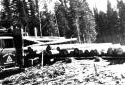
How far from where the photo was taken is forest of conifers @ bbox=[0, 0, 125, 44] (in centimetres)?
4028

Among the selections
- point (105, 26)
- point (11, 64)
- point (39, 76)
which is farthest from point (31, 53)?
point (105, 26)

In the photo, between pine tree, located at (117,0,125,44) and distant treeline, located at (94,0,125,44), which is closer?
pine tree, located at (117,0,125,44)

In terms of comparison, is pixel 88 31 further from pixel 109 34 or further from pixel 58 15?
pixel 109 34

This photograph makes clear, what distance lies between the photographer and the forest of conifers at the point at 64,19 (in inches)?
1586

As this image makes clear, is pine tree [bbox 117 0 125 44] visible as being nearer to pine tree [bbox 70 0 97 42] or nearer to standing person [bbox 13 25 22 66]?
pine tree [bbox 70 0 97 42]

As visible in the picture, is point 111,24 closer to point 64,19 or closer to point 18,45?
point 64,19

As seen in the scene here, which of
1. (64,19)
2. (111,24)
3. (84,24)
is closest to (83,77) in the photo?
(84,24)

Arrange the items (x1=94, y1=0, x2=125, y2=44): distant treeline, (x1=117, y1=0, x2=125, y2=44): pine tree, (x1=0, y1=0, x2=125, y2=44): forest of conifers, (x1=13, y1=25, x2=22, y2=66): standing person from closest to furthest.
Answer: (x1=13, y1=25, x2=22, y2=66): standing person
(x1=0, y1=0, x2=125, y2=44): forest of conifers
(x1=117, y1=0, x2=125, y2=44): pine tree
(x1=94, y1=0, x2=125, y2=44): distant treeline

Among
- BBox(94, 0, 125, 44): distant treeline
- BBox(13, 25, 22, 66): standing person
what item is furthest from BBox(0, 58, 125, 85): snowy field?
BBox(94, 0, 125, 44): distant treeline

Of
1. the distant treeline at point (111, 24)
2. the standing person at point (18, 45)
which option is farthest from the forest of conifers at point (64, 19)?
the standing person at point (18, 45)

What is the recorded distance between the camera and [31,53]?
1394 centimetres

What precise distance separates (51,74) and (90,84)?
3028 millimetres

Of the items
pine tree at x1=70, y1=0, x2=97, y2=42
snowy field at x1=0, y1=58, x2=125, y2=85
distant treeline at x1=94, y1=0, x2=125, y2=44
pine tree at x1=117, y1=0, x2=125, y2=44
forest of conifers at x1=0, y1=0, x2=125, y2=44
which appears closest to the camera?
snowy field at x1=0, y1=58, x2=125, y2=85

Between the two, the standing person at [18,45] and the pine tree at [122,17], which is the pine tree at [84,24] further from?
the standing person at [18,45]
